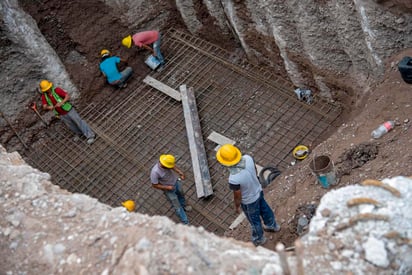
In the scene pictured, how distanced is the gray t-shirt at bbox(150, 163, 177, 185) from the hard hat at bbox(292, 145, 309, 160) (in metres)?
1.83

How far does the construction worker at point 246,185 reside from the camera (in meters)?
5.95

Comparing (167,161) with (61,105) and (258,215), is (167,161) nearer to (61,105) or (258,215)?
(258,215)

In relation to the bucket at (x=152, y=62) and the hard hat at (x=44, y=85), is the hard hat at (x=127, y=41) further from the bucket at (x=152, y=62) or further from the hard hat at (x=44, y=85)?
the hard hat at (x=44, y=85)

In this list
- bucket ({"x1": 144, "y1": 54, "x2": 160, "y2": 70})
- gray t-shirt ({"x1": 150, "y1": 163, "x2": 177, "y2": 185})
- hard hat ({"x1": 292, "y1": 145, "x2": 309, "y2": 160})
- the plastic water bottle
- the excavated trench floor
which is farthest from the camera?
bucket ({"x1": 144, "y1": 54, "x2": 160, "y2": 70})

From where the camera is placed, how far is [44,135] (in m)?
9.70

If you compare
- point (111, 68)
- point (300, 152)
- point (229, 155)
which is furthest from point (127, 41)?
point (229, 155)

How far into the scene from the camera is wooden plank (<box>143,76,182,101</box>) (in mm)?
9477

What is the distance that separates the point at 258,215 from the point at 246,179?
2.13 ft

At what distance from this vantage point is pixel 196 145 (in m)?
8.66

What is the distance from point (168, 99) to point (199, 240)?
5.22m

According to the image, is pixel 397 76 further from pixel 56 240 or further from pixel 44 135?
pixel 44 135

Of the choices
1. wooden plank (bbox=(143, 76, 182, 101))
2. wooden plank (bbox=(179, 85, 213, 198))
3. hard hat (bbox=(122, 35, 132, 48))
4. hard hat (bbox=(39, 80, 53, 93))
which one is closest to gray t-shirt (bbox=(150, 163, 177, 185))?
wooden plank (bbox=(179, 85, 213, 198))

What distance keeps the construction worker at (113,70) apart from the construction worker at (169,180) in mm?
2851

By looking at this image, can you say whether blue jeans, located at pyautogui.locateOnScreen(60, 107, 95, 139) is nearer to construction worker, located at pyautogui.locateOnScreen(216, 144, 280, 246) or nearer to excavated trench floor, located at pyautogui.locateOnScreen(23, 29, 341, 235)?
excavated trench floor, located at pyautogui.locateOnScreen(23, 29, 341, 235)
